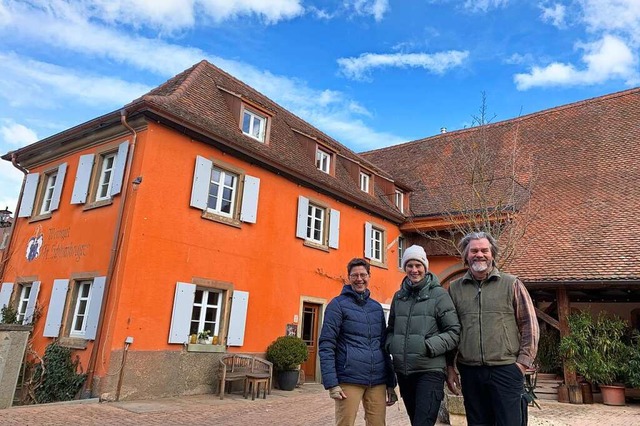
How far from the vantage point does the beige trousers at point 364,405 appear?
3.32m

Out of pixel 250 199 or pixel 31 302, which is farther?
pixel 250 199

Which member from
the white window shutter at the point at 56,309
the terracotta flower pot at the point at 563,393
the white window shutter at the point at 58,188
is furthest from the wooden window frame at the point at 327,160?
the terracotta flower pot at the point at 563,393

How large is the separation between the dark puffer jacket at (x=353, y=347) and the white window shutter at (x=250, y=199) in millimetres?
7310

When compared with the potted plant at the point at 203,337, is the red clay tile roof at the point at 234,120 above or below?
above

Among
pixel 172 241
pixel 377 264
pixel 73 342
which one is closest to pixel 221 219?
pixel 172 241

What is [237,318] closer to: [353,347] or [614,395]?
[353,347]

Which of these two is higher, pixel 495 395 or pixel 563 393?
pixel 495 395

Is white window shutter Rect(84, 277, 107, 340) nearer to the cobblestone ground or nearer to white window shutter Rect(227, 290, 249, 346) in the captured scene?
the cobblestone ground

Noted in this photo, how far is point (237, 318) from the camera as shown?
32.5 feet

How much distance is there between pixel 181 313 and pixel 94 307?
1598 millimetres

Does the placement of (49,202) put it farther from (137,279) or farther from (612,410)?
(612,410)

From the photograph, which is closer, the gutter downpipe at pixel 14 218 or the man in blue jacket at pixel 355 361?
the man in blue jacket at pixel 355 361

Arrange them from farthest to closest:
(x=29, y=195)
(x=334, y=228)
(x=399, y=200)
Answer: (x=399, y=200) < (x=334, y=228) < (x=29, y=195)

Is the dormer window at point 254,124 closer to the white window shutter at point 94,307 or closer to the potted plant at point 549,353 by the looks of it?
the white window shutter at point 94,307
